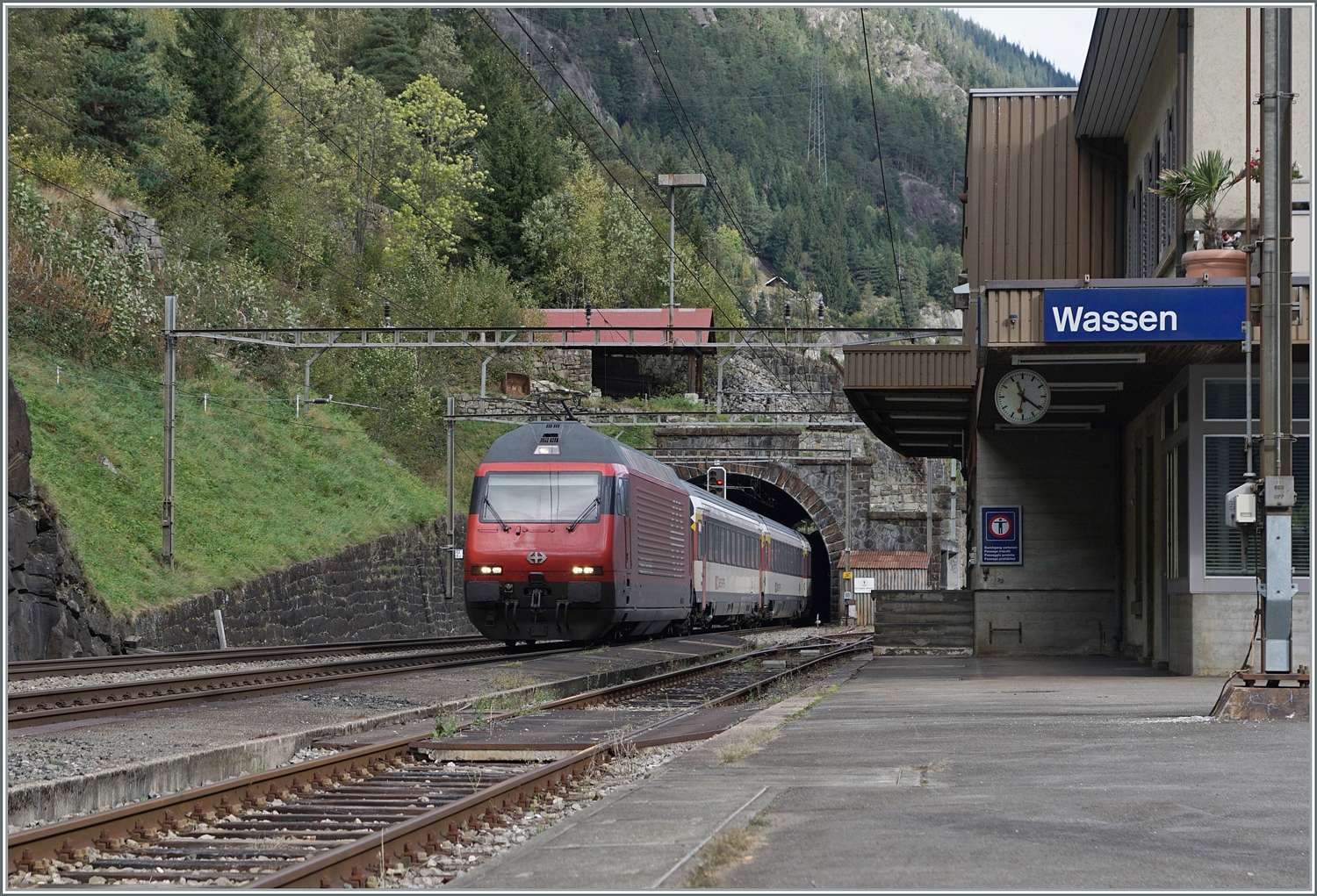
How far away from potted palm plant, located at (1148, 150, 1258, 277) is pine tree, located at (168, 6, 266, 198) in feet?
147

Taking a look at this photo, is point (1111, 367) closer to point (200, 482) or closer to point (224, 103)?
point (200, 482)

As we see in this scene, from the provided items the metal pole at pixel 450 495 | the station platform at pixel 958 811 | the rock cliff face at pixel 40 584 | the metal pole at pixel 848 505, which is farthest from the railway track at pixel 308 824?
the metal pole at pixel 848 505

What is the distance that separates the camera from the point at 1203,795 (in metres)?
7.08

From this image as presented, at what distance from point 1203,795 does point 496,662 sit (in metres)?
14.1

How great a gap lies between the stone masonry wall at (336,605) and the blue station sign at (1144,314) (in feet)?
50.6

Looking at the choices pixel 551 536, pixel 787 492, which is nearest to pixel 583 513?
pixel 551 536

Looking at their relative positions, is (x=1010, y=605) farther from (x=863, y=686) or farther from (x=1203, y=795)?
(x=1203, y=795)

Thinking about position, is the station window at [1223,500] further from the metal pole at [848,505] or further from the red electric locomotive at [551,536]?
the metal pole at [848,505]

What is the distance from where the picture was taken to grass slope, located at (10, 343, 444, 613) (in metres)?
Answer: 25.1

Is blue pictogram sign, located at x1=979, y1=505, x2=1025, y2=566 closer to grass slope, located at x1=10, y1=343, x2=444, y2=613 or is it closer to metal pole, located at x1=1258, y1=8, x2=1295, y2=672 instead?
metal pole, located at x1=1258, y1=8, x2=1295, y2=672

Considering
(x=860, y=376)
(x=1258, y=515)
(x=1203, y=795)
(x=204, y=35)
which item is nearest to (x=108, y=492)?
→ (x=860, y=376)

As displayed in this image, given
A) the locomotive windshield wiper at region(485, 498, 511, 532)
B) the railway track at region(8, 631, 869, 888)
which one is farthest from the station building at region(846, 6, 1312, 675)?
the railway track at region(8, 631, 869, 888)

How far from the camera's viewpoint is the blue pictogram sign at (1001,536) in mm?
24516

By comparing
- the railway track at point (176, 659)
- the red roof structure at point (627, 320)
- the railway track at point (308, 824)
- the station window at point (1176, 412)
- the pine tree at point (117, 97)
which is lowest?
the railway track at point (176, 659)
